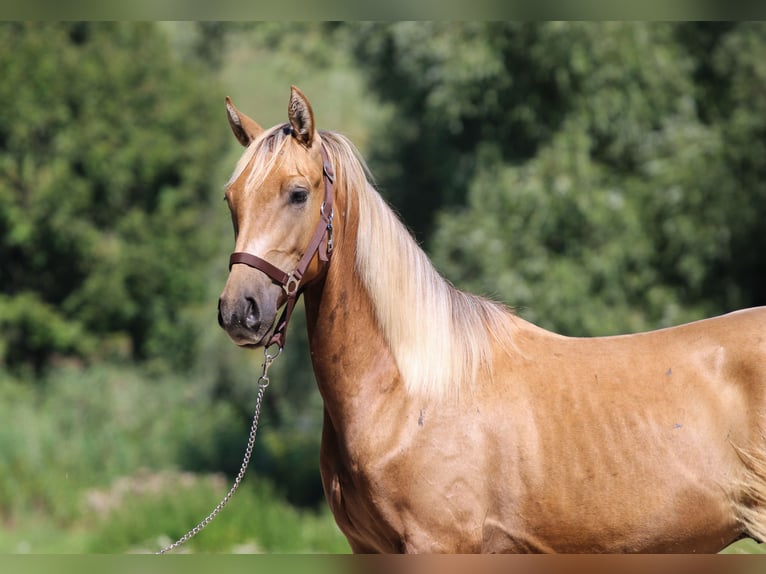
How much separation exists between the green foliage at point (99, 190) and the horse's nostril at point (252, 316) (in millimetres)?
9139

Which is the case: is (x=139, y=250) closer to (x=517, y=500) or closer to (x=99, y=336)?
(x=99, y=336)

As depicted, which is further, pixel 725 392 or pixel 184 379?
pixel 184 379

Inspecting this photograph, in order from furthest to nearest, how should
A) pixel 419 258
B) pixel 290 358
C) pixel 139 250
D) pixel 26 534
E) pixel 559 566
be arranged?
pixel 139 250
pixel 290 358
pixel 26 534
pixel 419 258
pixel 559 566

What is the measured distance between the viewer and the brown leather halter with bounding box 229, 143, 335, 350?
285cm

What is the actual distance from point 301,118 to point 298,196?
0.30 m

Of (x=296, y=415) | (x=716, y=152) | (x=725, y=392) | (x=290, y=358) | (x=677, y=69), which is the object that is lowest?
(x=296, y=415)

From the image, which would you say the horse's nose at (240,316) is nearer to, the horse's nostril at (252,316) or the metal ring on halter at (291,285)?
the horse's nostril at (252,316)

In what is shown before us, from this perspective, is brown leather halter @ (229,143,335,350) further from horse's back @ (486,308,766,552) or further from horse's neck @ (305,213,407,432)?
horse's back @ (486,308,766,552)

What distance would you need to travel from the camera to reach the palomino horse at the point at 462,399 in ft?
9.56

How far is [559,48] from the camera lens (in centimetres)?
904

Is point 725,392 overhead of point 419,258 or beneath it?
beneath

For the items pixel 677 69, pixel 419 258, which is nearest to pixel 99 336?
pixel 677 69

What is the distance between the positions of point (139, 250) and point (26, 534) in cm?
428

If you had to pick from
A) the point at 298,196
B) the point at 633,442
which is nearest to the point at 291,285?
the point at 298,196
